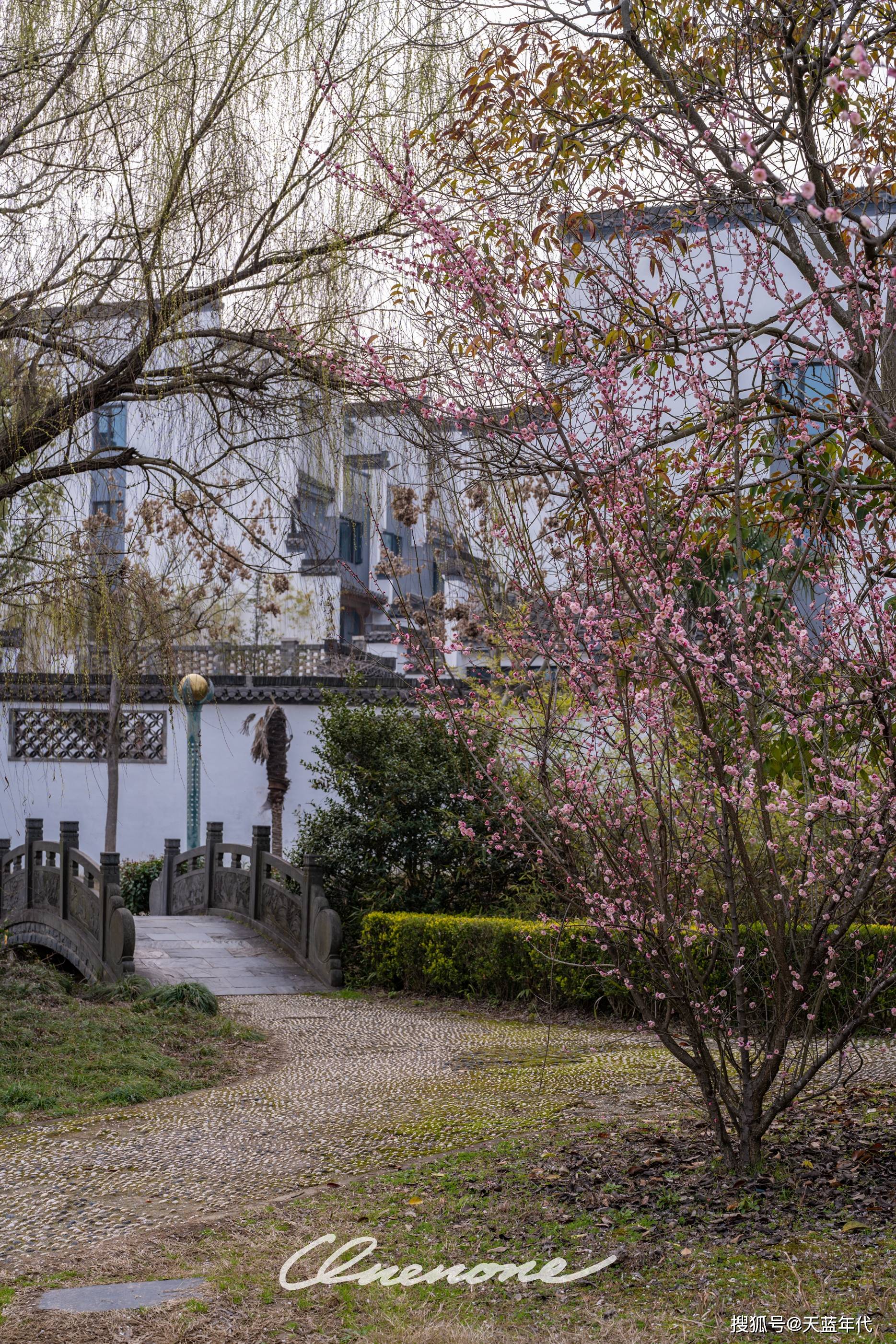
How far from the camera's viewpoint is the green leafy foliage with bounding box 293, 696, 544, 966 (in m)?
12.7

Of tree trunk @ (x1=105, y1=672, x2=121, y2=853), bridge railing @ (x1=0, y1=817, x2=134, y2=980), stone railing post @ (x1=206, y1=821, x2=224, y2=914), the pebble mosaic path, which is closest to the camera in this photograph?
the pebble mosaic path

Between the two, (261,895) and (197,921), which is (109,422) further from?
(197,921)

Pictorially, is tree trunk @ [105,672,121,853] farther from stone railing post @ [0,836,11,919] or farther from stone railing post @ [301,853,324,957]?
stone railing post @ [301,853,324,957]

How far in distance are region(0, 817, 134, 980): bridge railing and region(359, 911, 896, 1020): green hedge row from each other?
2.56 metres

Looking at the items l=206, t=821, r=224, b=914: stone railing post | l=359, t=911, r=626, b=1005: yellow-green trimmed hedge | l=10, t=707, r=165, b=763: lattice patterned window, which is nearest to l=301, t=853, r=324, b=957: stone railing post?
l=359, t=911, r=626, b=1005: yellow-green trimmed hedge

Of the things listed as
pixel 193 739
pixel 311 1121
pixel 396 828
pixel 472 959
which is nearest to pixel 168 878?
pixel 193 739

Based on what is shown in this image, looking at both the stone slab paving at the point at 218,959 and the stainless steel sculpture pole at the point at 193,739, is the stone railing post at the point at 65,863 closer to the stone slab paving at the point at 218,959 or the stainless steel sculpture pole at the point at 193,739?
the stone slab paving at the point at 218,959

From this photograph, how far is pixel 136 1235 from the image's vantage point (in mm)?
4387

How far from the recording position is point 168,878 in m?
16.2

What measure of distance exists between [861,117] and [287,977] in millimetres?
10910

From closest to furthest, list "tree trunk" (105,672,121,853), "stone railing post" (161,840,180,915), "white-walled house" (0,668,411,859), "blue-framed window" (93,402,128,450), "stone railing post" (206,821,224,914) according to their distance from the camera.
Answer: "blue-framed window" (93,402,128,450) < "stone railing post" (206,821,224,914) < "stone railing post" (161,840,180,915) < "tree trunk" (105,672,121,853) < "white-walled house" (0,668,411,859)

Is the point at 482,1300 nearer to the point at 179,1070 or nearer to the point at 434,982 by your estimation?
the point at 179,1070

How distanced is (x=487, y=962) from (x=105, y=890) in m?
3.95

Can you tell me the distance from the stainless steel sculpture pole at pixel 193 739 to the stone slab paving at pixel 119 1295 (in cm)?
1327
